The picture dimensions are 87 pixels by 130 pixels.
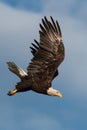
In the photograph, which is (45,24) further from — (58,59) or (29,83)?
(29,83)

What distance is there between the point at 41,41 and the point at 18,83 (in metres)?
1.80

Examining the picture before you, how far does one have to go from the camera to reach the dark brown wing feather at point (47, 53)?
12.9 metres

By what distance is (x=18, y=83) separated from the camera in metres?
12.5

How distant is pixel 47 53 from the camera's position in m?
13.4

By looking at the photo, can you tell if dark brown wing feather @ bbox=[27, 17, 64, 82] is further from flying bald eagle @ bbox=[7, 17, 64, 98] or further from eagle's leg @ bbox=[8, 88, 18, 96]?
eagle's leg @ bbox=[8, 88, 18, 96]

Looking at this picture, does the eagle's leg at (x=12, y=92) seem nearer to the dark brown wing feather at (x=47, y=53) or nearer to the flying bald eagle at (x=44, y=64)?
the flying bald eagle at (x=44, y=64)

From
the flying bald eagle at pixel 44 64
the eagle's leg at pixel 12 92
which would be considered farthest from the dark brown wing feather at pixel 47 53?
the eagle's leg at pixel 12 92

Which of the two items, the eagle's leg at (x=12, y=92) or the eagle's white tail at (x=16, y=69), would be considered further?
the eagle's white tail at (x=16, y=69)

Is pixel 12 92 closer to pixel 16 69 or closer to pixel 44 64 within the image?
pixel 16 69

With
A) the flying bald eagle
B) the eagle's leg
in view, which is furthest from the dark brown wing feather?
the eagle's leg

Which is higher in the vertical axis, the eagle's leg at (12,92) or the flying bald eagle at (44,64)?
the flying bald eagle at (44,64)

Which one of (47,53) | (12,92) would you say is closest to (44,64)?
(47,53)

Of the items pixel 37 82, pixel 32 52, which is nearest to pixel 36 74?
pixel 37 82

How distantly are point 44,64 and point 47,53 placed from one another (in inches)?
20.1
